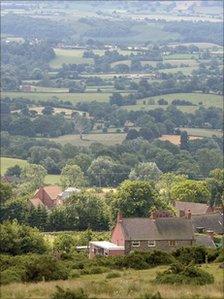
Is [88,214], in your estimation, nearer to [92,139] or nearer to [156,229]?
[156,229]

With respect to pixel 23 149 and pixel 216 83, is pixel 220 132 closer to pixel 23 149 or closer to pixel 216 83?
pixel 23 149

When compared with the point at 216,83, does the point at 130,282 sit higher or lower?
higher

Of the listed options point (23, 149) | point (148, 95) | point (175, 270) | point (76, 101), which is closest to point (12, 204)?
point (175, 270)

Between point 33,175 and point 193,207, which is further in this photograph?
point 33,175

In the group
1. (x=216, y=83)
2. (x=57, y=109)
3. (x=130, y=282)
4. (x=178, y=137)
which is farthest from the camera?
(x=216, y=83)

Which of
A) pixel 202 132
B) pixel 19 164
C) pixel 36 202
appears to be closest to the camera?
pixel 36 202

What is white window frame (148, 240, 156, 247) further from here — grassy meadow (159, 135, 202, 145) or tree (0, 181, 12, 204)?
grassy meadow (159, 135, 202, 145)

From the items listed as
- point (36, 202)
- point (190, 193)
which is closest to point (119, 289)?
point (190, 193)
